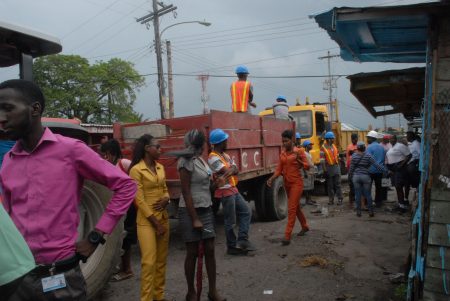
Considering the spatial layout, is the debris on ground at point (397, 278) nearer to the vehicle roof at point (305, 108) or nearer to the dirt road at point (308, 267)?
the dirt road at point (308, 267)

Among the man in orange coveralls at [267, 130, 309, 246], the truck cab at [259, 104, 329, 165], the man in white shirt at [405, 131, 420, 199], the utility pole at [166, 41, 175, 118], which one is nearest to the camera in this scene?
the man in orange coveralls at [267, 130, 309, 246]

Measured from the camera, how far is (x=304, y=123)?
37.3ft

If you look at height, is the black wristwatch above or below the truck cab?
below

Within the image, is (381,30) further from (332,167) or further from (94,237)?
(332,167)

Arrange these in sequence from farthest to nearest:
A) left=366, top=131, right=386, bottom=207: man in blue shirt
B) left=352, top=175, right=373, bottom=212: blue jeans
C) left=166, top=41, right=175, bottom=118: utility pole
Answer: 1. left=166, top=41, right=175, bottom=118: utility pole
2. left=366, top=131, right=386, bottom=207: man in blue shirt
3. left=352, top=175, right=373, bottom=212: blue jeans

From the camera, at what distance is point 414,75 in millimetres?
4051

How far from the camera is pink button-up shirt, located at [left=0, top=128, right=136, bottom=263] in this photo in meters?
1.94

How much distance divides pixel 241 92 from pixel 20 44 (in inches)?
170

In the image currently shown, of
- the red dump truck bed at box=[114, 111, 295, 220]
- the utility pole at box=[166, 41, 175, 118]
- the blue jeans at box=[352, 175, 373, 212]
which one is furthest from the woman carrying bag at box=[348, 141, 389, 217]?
the utility pole at box=[166, 41, 175, 118]

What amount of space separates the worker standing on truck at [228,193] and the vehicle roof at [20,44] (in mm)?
2169

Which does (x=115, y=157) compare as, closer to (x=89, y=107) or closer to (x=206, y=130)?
(x=206, y=130)

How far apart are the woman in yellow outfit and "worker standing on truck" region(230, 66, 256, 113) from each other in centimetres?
323

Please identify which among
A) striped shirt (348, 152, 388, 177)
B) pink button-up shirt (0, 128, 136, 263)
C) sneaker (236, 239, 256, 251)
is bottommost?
sneaker (236, 239, 256, 251)

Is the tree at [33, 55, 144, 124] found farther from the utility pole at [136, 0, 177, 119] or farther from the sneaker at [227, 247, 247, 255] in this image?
the sneaker at [227, 247, 247, 255]
